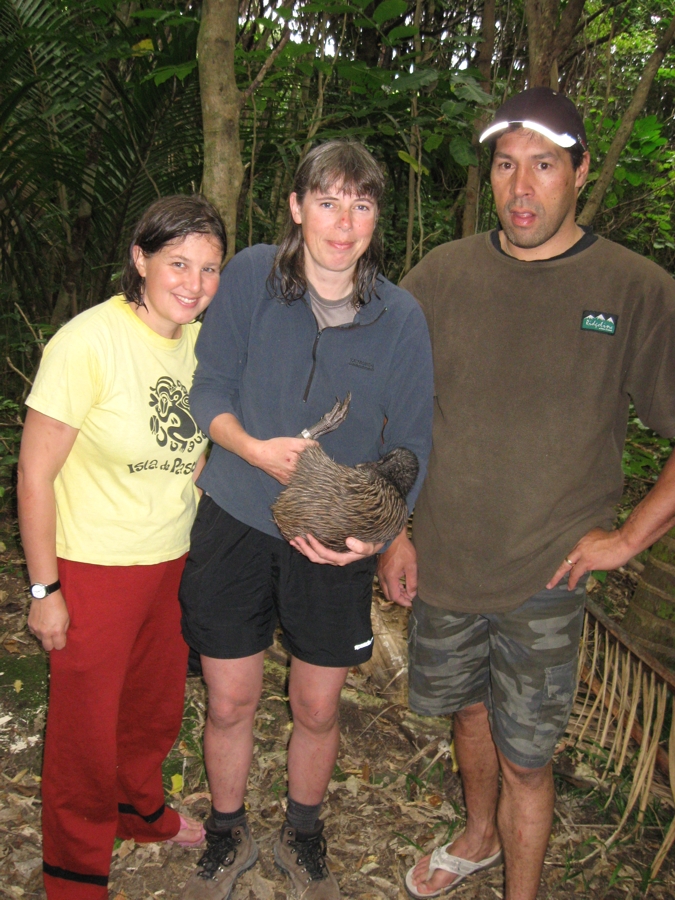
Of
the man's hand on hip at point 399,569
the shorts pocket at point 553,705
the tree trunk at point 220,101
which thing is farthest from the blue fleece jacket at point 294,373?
the tree trunk at point 220,101

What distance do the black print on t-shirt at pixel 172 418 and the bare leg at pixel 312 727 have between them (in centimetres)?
93

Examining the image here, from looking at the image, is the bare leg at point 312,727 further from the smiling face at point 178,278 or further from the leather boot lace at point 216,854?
the smiling face at point 178,278

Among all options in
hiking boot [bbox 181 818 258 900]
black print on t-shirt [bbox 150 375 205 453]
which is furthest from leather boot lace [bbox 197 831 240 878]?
black print on t-shirt [bbox 150 375 205 453]

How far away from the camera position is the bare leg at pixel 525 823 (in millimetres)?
2537

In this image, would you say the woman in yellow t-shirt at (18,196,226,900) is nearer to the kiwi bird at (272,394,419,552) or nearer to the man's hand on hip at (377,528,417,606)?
the kiwi bird at (272,394,419,552)

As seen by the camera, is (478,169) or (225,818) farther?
(478,169)

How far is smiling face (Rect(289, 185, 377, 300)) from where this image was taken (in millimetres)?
2229

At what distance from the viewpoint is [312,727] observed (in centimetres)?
261

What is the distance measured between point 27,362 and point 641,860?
6.09 m

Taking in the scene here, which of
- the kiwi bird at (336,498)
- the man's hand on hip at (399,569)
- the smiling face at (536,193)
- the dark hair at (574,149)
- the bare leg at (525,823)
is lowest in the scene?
the bare leg at (525,823)

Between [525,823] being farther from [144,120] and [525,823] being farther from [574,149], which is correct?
[144,120]

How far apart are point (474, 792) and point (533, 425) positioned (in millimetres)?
1634

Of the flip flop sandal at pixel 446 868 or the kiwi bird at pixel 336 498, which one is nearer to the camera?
the kiwi bird at pixel 336 498

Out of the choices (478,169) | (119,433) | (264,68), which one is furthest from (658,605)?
(264,68)
